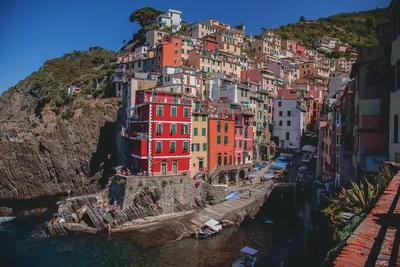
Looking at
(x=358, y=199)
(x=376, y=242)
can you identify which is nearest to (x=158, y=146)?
(x=358, y=199)

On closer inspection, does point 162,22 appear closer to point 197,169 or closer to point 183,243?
point 197,169

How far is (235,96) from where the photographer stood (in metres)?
61.3

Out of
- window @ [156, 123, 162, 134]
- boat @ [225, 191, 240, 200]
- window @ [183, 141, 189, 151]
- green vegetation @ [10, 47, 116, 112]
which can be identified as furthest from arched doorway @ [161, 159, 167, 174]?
green vegetation @ [10, 47, 116, 112]

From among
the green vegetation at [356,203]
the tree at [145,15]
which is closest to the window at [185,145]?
the green vegetation at [356,203]

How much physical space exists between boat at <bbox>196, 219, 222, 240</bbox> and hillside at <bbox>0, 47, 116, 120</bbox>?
5694cm

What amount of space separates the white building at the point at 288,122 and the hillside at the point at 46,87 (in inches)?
1848

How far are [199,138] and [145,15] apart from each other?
85.9 metres

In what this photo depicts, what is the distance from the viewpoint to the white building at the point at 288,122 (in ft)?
222

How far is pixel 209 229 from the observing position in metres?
35.9

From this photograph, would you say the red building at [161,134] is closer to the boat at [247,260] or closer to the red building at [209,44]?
the boat at [247,260]

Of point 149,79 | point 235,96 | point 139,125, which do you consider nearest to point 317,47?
point 235,96

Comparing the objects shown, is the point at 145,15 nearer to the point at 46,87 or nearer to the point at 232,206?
the point at 46,87

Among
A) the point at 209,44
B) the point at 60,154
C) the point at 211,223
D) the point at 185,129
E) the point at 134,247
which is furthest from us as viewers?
the point at 209,44

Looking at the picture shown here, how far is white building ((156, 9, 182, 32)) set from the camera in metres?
114
